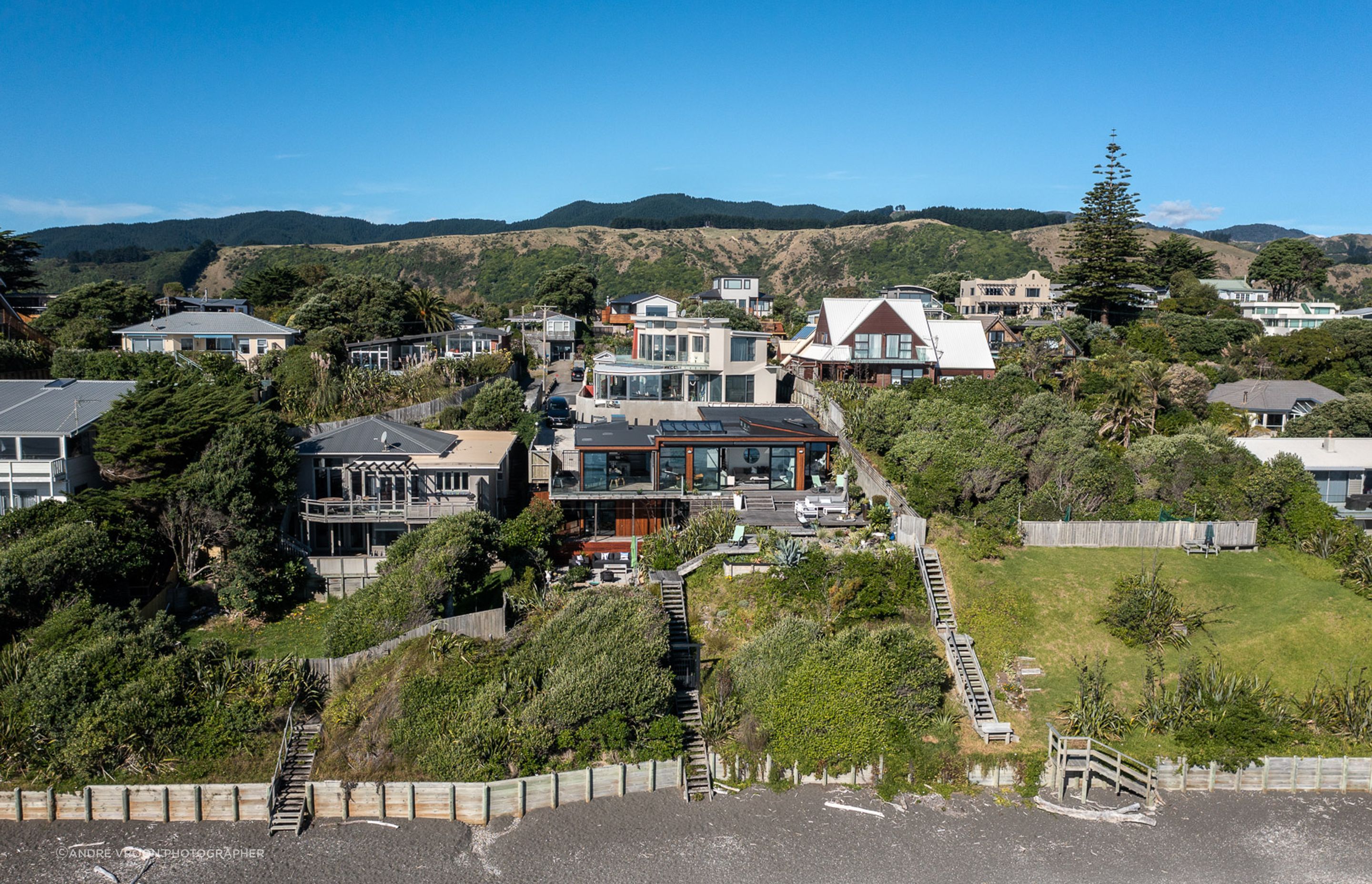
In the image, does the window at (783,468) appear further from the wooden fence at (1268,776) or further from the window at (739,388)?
the wooden fence at (1268,776)

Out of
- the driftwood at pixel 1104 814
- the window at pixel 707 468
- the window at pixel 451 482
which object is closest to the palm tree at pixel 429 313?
the window at pixel 451 482

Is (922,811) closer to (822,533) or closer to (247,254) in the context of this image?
(822,533)

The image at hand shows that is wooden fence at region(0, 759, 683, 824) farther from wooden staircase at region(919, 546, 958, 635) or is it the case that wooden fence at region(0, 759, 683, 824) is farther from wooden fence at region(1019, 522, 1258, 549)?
wooden fence at region(1019, 522, 1258, 549)

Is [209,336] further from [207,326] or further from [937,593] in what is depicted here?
[937,593]

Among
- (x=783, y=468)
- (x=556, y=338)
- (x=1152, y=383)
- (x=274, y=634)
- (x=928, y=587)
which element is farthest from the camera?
(x=556, y=338)

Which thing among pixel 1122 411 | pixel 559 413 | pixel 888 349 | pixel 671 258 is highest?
pixel 671 258

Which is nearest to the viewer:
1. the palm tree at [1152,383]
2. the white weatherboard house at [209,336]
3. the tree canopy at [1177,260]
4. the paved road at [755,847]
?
the paved road at [755,847]

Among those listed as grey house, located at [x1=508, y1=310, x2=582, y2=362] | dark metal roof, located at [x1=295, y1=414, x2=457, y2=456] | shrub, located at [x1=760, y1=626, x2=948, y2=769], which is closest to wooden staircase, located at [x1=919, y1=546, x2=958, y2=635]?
shrub, located at [x1=760, y1=626, x2=948, y2=769]

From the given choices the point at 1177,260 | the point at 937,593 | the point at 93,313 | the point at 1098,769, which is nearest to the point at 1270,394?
the point at 937,593
